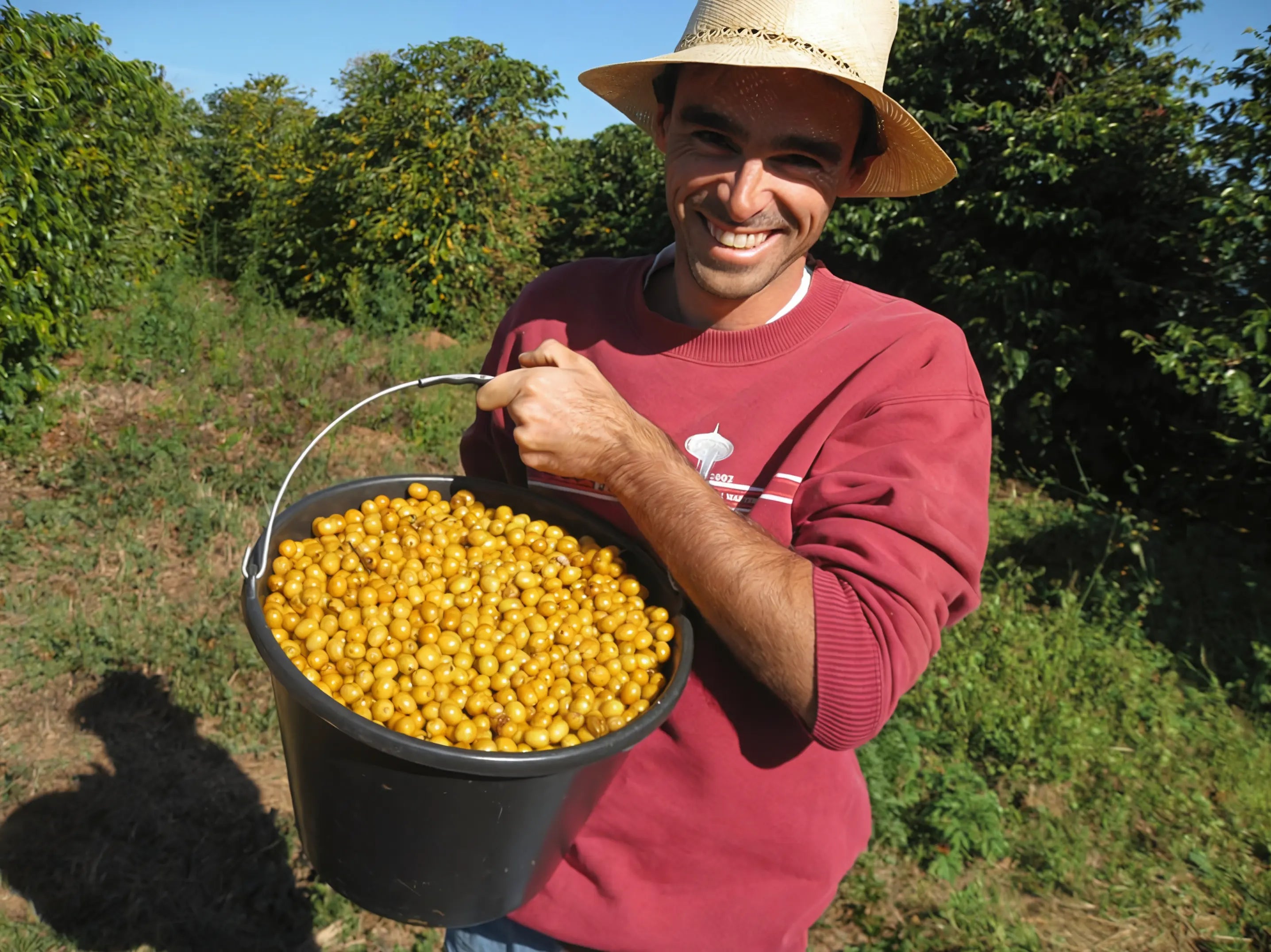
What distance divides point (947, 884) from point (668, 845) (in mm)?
2120

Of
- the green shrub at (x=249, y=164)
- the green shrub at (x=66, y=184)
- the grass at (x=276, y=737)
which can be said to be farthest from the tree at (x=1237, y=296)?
the green shrub at (x=249, y=164)

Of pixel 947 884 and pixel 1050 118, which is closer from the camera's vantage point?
pixel 947 884

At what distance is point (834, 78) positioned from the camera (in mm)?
1509

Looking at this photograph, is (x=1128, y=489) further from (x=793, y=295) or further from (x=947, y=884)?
(x=793, y=295)

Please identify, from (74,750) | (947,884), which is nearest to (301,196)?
(74,750)

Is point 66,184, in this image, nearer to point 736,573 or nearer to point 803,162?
point 803,162

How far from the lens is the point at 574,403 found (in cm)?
144

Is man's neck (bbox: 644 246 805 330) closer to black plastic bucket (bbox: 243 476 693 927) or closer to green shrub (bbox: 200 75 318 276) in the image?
black plastic bucket (bbox: 243 476 693 927)

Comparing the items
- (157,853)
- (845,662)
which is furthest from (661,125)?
(157,853)

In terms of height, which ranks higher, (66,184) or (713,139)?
(713,139)

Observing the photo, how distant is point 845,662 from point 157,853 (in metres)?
2.80

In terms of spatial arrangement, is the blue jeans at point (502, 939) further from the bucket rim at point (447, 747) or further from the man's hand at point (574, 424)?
the man's hand at point (574, 424)

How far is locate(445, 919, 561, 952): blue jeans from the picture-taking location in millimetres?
1714

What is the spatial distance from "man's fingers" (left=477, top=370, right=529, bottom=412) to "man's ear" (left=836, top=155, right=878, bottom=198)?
0.75m
